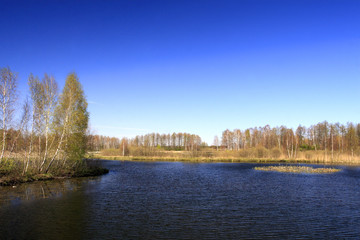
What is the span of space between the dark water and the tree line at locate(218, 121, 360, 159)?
50.1 meters

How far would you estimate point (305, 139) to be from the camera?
384 feet

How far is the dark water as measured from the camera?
38.1ft

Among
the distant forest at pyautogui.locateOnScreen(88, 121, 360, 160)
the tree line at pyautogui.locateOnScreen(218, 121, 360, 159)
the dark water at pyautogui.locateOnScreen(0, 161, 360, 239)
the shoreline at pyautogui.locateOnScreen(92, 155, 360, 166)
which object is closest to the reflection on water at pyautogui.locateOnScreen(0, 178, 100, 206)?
the dark water at pyautogui.locateOnScreen(0, 161, 360, 239)

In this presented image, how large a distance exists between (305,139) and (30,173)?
4610 inches

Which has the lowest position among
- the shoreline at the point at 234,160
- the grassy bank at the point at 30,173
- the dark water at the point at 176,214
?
the shoreline at the point at 234,160

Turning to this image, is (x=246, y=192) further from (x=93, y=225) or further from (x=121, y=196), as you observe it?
(x=93, y=225)

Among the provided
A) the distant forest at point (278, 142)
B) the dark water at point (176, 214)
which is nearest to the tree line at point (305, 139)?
the distant forest at point (278, 142)

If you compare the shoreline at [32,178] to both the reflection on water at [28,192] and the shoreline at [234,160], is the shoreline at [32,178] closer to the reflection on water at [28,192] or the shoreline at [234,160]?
the reflection on water at [28,192]

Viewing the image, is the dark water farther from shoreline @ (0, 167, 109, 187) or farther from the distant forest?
the distant forest

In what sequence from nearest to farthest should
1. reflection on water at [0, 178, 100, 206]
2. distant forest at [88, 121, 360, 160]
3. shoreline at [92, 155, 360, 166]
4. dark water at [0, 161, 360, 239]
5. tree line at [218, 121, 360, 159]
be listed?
dark water at [0, 161, 360, 239] → reflection on water at [0, 178, 100, 206] → shoreline at [92, 155, 360, 166] → distant forest at [88, 121, 360, 160] → tree line at [218, 121, 360, 159]

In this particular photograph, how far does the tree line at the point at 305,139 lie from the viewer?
255 feet

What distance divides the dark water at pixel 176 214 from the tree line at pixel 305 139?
164 ft

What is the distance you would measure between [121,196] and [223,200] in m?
7.99

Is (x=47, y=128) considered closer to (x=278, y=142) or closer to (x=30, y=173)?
(x=30, y=173)
